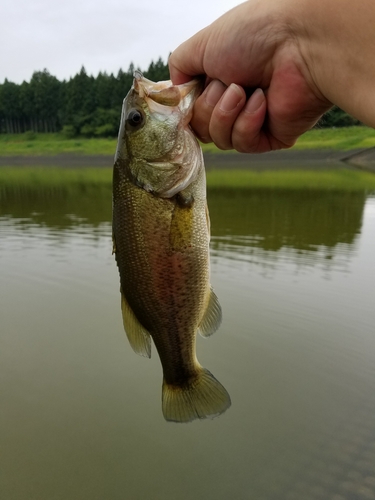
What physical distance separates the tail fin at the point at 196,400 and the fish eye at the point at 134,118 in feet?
4.51

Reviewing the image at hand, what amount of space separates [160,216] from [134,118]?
20.0 inches

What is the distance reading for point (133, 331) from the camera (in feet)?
7.68

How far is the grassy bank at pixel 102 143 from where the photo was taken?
42.1 m

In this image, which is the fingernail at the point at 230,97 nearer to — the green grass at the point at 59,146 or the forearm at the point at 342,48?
the forearm at the point at 342,48

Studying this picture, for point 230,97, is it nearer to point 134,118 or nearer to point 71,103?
point 134,118

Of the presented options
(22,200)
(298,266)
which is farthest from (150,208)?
(22,200)

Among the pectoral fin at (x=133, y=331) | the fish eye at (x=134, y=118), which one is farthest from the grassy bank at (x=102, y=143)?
the pectoral fin at (x=133, y=331)

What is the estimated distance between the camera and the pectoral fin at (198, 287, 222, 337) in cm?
242

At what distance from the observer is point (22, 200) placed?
2139 centimetres

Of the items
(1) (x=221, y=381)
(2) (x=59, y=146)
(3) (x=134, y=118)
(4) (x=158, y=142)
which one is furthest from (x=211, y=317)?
(2) (x=59, y=146)

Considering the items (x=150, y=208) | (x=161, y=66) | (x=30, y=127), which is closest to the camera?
(x=150, y=208)

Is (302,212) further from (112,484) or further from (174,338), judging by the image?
(174,338)

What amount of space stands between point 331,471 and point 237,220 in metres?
11.8

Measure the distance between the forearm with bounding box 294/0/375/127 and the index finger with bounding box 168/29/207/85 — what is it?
572 mm
